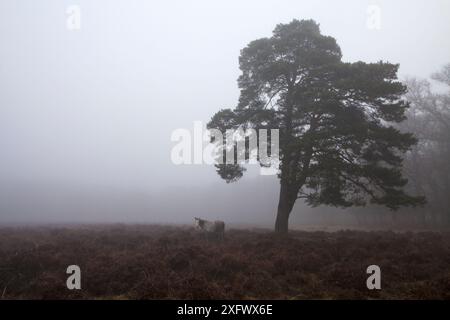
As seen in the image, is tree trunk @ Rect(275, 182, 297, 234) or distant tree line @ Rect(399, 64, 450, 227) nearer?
tree trunk @ Rect(275, 182, 297, 234)

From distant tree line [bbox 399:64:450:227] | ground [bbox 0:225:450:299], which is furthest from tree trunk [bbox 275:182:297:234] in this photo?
distant tree line [bbox 399:64:450:227]

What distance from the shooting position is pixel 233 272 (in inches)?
390

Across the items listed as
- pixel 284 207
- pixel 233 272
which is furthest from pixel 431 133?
pixel 233 272

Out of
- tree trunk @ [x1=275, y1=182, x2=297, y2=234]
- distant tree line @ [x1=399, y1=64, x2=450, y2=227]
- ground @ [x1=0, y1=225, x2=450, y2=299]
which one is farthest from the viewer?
distant tree line @ [x1=399, y1=64, x2=450, y2=227]

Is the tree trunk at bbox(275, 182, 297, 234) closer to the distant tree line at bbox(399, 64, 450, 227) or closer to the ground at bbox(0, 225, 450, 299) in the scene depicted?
the ground at bbox(0, 225, 450, 299)

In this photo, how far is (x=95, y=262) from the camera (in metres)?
10.8

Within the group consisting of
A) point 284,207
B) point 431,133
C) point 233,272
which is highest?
point 431,133

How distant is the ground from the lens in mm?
8117

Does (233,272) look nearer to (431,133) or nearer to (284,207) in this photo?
(284,207)

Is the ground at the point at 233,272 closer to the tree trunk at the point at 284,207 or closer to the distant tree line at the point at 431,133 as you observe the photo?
the tree trunk at the point at 284,207

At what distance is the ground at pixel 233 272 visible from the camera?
8.12 meters

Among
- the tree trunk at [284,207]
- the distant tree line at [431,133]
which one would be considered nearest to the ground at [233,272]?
the tree trunk at [284,207]
